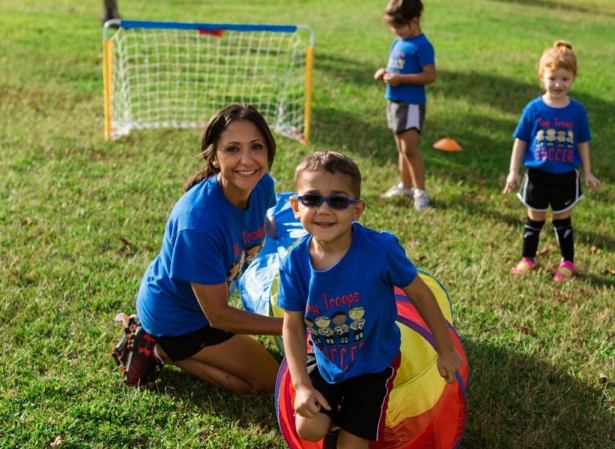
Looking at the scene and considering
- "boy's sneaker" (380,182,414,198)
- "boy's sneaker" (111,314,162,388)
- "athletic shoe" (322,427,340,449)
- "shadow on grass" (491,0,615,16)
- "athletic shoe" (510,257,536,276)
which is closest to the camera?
"athletic shoe" (322,427,340,449)

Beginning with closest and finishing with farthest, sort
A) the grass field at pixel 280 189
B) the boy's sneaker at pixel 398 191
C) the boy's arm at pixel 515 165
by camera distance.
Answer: the grass field at pixel 280 189 → the boy's arm at pixel 515 165 → the boy's sneaker at pixel 398 191

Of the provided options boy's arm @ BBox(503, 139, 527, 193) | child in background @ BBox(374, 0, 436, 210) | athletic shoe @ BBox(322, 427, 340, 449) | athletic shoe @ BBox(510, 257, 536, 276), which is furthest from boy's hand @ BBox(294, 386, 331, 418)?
child in background @ BBox(374, 0, 436, 210)

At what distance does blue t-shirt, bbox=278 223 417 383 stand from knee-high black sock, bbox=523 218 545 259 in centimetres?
269

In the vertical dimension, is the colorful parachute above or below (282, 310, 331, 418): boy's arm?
below

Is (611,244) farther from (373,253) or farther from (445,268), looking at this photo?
(373,253)

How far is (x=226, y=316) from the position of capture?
3.79 meters

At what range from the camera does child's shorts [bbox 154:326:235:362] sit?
4.15m

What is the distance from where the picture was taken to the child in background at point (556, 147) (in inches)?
204

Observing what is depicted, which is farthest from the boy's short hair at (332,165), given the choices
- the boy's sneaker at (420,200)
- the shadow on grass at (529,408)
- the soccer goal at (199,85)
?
the soccer goal at (199,85)

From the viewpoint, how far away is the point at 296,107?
1009 centimetres

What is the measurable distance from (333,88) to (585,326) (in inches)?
277

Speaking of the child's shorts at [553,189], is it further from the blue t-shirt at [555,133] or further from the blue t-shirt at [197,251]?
the blue t-shirt at [197,251]

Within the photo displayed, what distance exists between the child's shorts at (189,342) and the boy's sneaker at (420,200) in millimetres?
3065

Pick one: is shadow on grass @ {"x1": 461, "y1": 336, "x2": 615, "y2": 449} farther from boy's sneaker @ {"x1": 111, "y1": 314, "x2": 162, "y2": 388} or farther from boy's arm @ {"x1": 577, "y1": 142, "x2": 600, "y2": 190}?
boy's sneaker @ {"x1": 111, "y1": 314, "x2": 162, "y2": 388}
